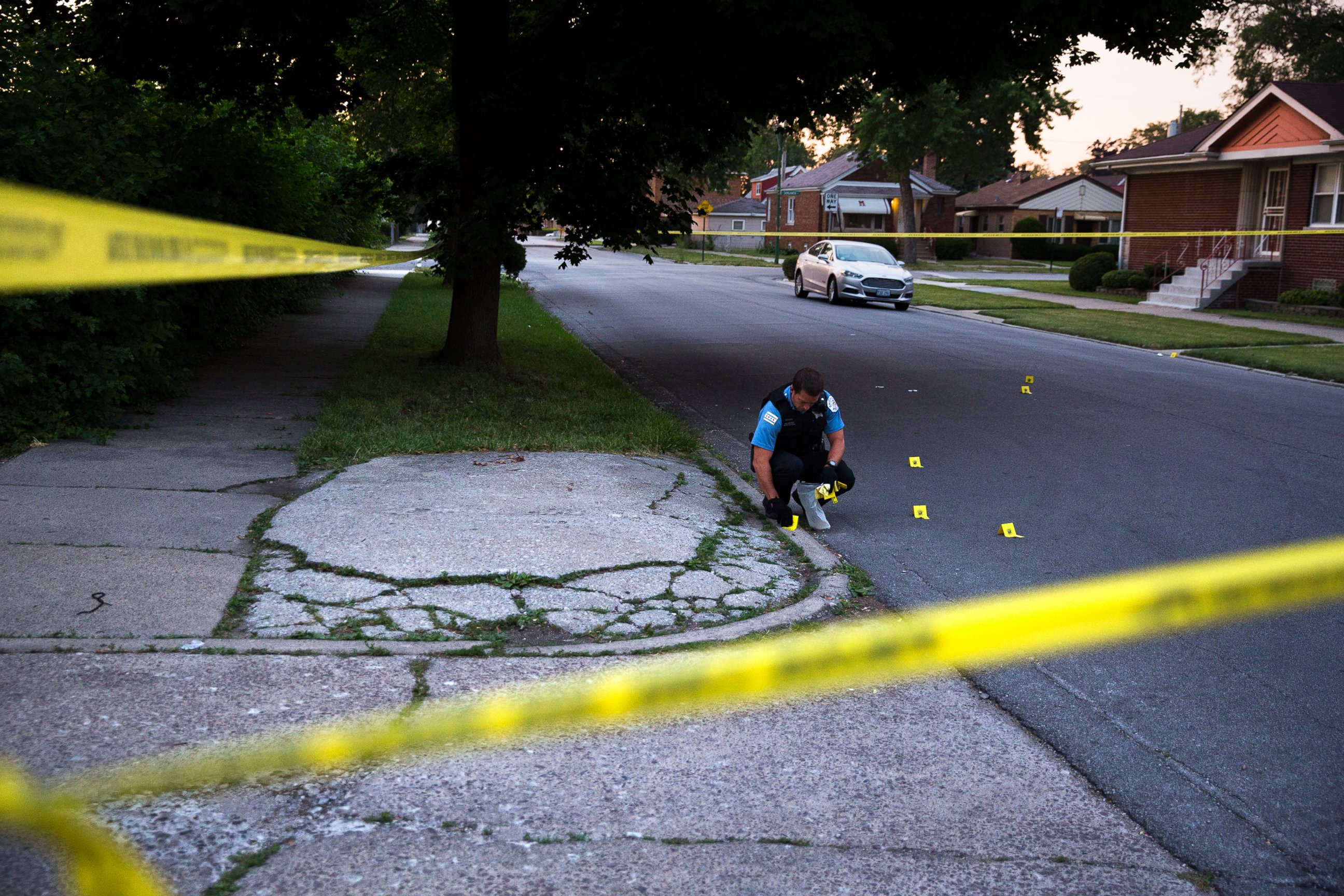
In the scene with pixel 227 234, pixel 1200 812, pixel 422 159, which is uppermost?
pixel 422 159

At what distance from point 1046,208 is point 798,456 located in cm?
6299

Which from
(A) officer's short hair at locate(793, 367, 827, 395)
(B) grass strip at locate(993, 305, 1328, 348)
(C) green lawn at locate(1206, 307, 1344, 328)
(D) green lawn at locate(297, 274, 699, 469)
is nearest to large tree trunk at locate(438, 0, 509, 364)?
(D) green lawn at locate(297, 274, 699, 469)

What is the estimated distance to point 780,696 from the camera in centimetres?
465

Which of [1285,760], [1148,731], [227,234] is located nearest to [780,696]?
[1148,731]

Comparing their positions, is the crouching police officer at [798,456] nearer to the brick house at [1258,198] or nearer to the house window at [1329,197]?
the brick house at [1258,198]

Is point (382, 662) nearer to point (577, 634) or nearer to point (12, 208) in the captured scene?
point (577, 634)

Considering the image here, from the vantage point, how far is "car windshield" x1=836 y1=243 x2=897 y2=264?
1040 inches

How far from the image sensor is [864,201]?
6431 centimetres

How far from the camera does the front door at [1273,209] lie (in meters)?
28.3

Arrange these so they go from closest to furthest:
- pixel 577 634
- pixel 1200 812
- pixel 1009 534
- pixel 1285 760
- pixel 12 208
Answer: pixel 12 208 → pixel 1200 812 → pixel 1285 760 → pixel 577 634 → pixel 1009 534

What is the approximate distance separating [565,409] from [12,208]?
8.08 meters

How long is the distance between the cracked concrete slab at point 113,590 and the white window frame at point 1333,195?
91.9 feet

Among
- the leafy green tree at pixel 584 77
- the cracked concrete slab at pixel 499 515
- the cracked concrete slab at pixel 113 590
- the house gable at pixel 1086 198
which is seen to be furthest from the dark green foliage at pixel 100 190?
the house gable at pixel 1086 198

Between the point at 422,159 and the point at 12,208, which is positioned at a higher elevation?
the point at 422,159
